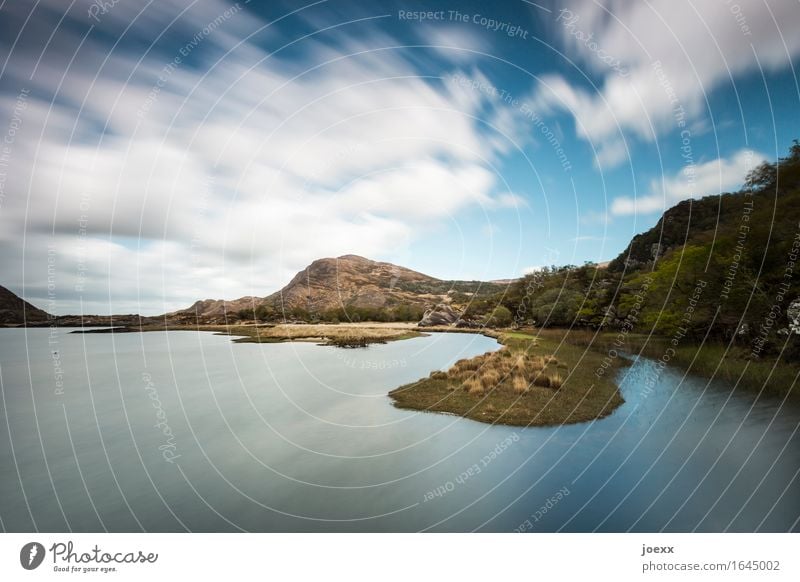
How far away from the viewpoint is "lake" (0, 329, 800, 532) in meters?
5.25

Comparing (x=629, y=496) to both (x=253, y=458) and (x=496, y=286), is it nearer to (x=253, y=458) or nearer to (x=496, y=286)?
(x=253, y=458)

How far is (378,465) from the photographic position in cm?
633

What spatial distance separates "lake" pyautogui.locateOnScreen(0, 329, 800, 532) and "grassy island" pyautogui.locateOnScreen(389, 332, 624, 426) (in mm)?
439

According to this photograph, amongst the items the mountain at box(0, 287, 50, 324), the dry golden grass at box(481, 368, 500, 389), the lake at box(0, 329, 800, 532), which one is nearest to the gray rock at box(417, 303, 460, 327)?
the dry golden grass at box(481, 368, 500, 389)

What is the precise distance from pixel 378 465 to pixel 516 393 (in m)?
4.64

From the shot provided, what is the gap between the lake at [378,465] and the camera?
5246mm

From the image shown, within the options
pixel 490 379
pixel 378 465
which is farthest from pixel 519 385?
pixel 378 465

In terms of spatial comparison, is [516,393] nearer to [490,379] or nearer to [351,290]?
[490,379]

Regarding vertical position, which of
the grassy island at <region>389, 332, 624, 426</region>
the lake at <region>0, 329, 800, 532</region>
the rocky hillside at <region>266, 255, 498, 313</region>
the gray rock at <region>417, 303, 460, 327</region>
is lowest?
the lake at <region>0, 329, 800, 532</region>

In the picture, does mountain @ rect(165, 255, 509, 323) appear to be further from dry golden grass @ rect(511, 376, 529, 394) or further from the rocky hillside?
dry golden grass @ rect(511, 376, 529, 394)
